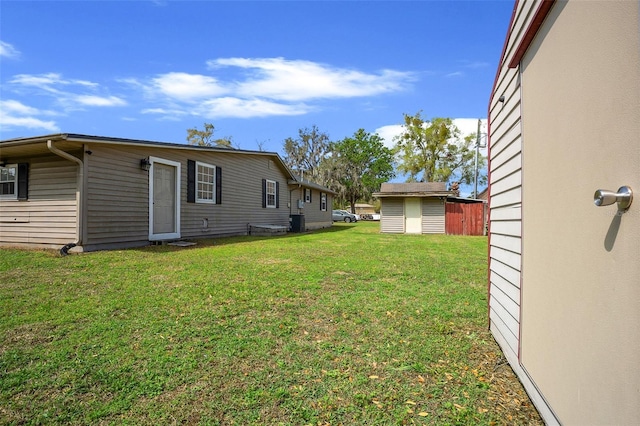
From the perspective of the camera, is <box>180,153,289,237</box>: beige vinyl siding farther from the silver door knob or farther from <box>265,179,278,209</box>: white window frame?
the silver door knob

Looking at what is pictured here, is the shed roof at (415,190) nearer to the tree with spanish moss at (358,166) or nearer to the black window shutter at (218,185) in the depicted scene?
the black window shutter at (218,185)

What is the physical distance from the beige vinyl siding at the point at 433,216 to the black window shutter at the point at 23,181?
16.3 meters

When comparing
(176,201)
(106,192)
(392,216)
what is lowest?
(392,216)

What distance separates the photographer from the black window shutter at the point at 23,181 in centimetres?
896

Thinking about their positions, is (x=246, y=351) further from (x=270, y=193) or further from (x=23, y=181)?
(x=270, y=193)

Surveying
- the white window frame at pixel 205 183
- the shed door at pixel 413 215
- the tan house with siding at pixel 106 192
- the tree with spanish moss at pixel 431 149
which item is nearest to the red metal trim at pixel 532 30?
the tan house with siding at pixel 106 192

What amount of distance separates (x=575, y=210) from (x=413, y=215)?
17565mm

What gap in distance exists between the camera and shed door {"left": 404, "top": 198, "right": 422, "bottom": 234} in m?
18.7

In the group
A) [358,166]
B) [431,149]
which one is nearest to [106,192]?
[431,149]

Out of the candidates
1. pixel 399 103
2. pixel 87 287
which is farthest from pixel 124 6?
pixel 399 103

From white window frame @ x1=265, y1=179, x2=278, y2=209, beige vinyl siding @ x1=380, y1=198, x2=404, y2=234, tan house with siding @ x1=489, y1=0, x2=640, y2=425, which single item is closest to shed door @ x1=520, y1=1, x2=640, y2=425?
tan house with siding @ x1=489, y1=0, x2=640, y2=425

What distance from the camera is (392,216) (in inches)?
753

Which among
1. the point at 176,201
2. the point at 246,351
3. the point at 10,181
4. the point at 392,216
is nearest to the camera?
the point at 246,351

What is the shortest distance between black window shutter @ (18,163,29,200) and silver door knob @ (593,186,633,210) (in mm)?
11575
